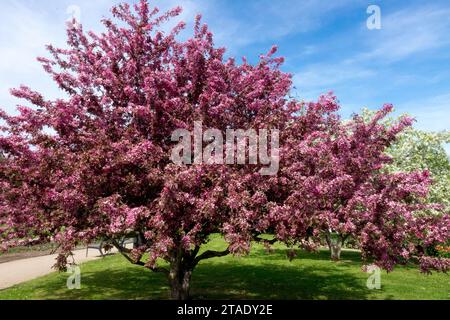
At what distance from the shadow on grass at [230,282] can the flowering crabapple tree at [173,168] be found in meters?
3.86

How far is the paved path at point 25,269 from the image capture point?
17188mm

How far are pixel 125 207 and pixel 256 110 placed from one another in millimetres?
4572

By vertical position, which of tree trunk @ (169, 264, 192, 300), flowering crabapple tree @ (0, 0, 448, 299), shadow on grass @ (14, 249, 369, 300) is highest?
flowering crabapple tree @ (0, 0, 448, 299)

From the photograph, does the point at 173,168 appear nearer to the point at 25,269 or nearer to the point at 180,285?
the point at 180,285

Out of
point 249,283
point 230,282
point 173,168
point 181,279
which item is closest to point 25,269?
point 230,282

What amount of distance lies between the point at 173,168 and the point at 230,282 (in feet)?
32.4

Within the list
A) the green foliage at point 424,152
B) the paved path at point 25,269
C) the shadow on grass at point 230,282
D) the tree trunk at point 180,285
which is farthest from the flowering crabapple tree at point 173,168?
the green foliage at point 424,152

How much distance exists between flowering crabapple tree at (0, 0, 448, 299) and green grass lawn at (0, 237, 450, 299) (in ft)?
12.7

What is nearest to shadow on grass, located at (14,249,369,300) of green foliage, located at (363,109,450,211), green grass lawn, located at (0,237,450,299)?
green grass lawn, located at (0,237,450,299)

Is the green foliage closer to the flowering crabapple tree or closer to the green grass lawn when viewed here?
the green grass lawn

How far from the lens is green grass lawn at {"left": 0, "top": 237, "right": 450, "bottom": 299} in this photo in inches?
559
